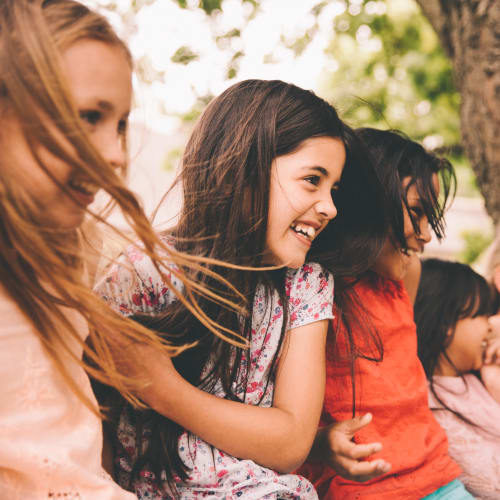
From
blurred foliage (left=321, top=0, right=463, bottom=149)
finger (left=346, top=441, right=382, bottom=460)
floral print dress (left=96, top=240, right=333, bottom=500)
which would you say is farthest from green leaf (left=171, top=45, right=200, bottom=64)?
blurred foliage (left=321, top=0, right=463, bottom=149)

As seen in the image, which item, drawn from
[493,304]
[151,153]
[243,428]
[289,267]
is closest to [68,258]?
[243,428]

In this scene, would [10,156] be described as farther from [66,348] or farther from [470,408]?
[470,408]

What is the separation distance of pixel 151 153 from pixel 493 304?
1322cm

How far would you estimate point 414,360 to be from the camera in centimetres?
206

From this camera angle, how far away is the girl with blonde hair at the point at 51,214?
3.18ft

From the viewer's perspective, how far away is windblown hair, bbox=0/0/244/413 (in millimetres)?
961

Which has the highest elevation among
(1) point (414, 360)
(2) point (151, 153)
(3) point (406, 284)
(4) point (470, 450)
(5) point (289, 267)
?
(5) point (289, 267)

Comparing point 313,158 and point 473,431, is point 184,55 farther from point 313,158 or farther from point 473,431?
point 473,431

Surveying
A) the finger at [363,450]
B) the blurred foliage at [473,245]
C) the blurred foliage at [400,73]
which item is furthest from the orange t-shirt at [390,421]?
the blurred foliage at [473,245]

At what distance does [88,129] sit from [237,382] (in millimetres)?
868

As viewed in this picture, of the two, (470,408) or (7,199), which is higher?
(7,199)

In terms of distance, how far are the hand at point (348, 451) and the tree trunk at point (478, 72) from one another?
6.31ft

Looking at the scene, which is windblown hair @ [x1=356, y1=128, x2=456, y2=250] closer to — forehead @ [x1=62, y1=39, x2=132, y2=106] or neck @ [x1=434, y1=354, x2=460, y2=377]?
neck @ [x1=434, y1=354, x2=460, y2=377]

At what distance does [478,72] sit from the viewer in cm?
279
